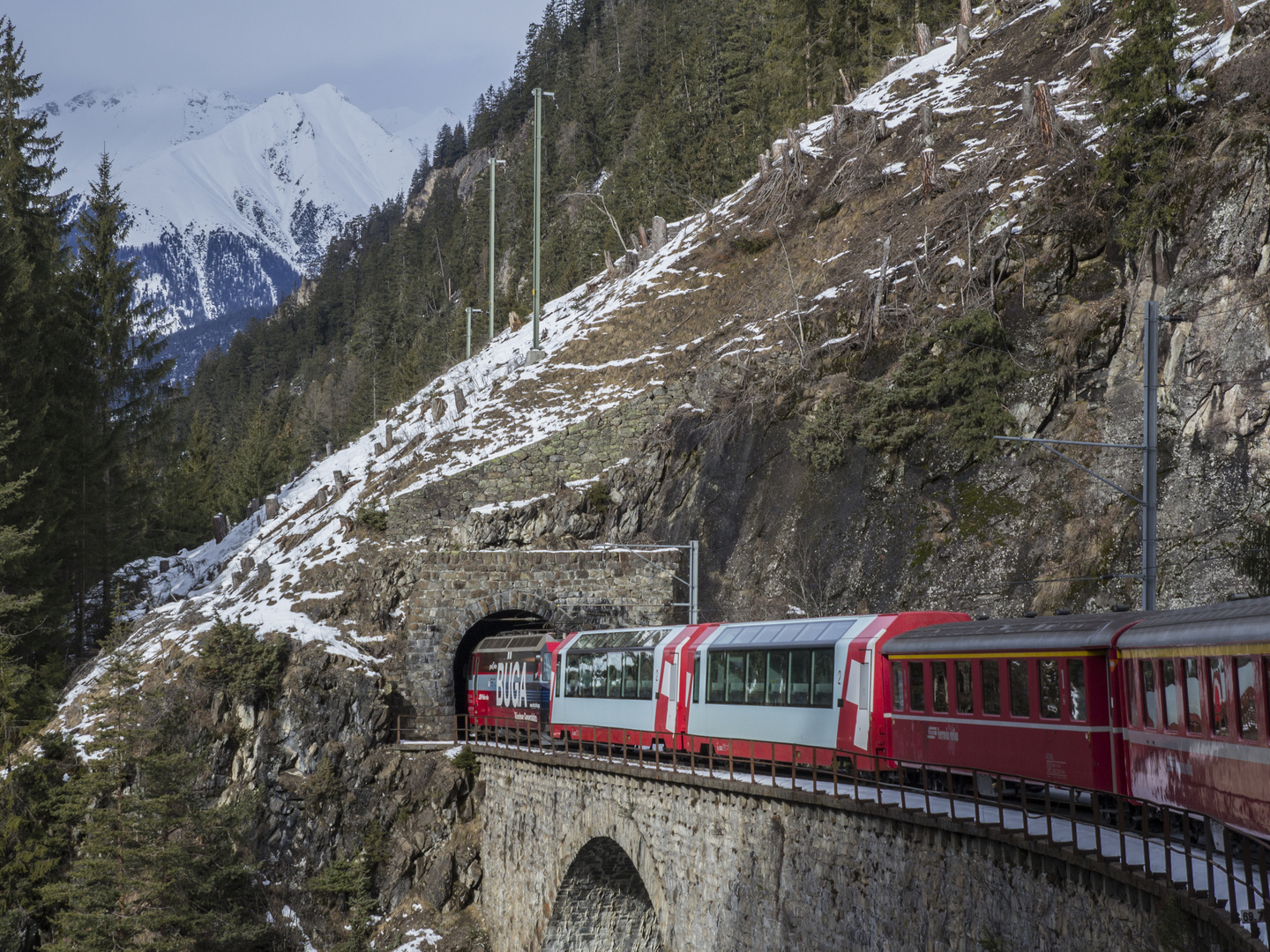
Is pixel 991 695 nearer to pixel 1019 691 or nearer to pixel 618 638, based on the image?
pixel 1019 691

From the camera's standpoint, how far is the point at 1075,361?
28328mm

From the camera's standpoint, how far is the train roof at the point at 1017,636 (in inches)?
541

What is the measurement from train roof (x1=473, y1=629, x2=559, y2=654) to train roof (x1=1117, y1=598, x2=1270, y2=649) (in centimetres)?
1879

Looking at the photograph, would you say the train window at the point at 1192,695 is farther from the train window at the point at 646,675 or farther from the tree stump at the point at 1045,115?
the tree stump at the point at 1045,115

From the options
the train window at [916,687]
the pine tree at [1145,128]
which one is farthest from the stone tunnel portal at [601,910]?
the pine tree at [1145,128]

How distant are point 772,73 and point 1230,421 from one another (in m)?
46.8

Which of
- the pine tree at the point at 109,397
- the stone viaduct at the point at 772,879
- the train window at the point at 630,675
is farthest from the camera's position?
the pine tree at the point at 109,397

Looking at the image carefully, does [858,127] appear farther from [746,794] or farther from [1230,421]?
[746,794]

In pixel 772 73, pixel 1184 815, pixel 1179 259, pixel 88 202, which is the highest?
pixel 772 73

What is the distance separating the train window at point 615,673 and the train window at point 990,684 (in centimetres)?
1145

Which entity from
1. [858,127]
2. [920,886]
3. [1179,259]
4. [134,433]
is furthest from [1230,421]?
[134,433]

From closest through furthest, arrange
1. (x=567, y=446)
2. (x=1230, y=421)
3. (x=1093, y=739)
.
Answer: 1. (x=1093, y=739)
2. (x=1230, y=421)
3. (x=567, y=446)

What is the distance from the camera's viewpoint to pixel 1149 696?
1258cm

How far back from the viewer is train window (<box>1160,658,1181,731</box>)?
12.0m
